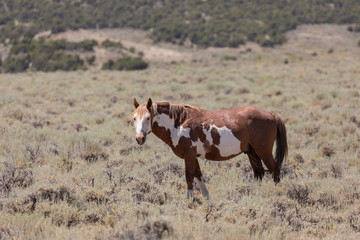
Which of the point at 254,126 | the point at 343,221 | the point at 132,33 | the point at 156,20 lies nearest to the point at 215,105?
the point at 254,126

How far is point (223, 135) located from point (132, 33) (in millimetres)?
51987

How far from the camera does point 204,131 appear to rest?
5520 mm

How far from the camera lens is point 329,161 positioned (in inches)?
312

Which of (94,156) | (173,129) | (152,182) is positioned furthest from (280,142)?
(94,156)

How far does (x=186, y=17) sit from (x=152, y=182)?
5824 cm

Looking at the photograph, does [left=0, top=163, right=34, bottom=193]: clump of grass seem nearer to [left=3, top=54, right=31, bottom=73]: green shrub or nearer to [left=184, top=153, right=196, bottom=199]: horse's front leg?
[left=184, top=153, right=196, bottom=199]: horse's front leg

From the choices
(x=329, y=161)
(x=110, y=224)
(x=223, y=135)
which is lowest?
(x=329, y=161)

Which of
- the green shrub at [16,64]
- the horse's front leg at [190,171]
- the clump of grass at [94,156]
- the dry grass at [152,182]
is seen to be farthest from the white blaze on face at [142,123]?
the green shrub at [16,64]

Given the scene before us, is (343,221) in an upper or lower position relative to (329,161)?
upper

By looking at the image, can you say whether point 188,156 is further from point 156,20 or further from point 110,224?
point 156,20

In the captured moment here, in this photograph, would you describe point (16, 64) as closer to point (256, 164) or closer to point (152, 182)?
point (152, 182)

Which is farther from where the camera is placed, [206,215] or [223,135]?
[223,135]

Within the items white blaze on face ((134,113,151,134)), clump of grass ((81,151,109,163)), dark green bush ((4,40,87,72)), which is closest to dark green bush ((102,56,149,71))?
dark green bush ((4,40,87,72))

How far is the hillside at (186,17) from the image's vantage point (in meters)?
52.3
